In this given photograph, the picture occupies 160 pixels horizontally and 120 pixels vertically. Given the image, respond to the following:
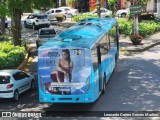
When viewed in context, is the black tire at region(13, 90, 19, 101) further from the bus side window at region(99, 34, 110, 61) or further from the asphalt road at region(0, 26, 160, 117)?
the bus side window at region(99, 34, 110, 61)

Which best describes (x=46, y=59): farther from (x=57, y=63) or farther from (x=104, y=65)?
(x=104, y=65)

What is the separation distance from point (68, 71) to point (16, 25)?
41.2ft

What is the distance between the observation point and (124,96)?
18.4 metres

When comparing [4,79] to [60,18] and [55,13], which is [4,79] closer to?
[60,18]

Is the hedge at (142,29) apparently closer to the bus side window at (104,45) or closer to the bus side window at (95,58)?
the bus side window at (104,45)

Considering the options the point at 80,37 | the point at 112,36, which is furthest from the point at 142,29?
the point at 80,37

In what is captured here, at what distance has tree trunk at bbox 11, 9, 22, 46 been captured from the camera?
2667 centimetres

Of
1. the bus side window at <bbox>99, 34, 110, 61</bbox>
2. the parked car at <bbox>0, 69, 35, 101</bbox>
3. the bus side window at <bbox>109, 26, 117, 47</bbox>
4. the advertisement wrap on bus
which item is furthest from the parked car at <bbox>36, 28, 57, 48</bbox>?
the advertisement wrap on bus

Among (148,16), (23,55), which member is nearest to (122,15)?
(148,16)

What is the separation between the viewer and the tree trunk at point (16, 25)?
1050 inches

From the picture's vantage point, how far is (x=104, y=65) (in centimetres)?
1903

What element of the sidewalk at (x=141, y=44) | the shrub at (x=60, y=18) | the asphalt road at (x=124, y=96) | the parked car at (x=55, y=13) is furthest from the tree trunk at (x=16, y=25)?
the parked car at (x=55, y=13)

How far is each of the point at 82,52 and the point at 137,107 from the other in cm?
324

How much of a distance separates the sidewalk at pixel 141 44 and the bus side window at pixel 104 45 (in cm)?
962
